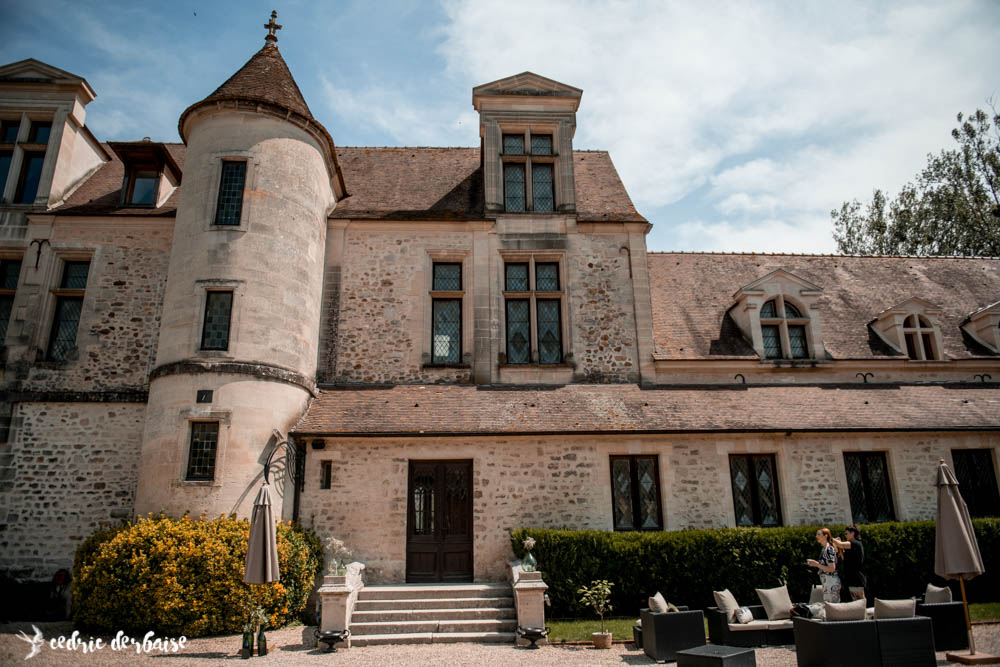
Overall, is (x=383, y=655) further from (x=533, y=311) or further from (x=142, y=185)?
(x=142, y=185)

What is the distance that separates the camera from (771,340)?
14469 mm

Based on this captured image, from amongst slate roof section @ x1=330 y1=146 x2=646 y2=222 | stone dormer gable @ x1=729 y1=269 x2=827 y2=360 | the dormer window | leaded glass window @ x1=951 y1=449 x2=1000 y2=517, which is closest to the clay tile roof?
slate roof section @ x1=330 y1=146 x2=646 y2=222

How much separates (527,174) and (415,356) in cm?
524

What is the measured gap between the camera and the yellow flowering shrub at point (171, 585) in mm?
9125

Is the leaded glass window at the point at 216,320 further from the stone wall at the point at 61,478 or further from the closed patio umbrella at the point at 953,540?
the closed patio umbrella at the point at 953,540

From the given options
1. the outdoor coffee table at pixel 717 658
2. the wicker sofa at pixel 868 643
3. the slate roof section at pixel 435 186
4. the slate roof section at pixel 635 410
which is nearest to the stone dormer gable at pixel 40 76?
the slate roof section at pixel 435 186

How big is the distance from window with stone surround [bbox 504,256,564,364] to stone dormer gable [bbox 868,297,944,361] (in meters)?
8.09

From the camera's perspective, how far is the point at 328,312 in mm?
13609

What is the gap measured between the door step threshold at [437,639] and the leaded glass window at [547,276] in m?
7.55

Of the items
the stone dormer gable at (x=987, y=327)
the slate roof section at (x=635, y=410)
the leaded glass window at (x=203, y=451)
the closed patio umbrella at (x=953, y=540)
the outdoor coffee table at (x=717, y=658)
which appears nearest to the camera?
the outdoor coffee table at (x=717, y=658)

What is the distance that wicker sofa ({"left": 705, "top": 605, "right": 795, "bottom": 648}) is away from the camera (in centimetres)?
840

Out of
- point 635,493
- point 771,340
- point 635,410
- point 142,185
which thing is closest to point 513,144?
point 635,410

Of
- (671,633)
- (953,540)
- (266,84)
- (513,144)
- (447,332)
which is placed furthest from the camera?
(513,144)

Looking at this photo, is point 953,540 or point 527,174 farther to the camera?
point 527,174
